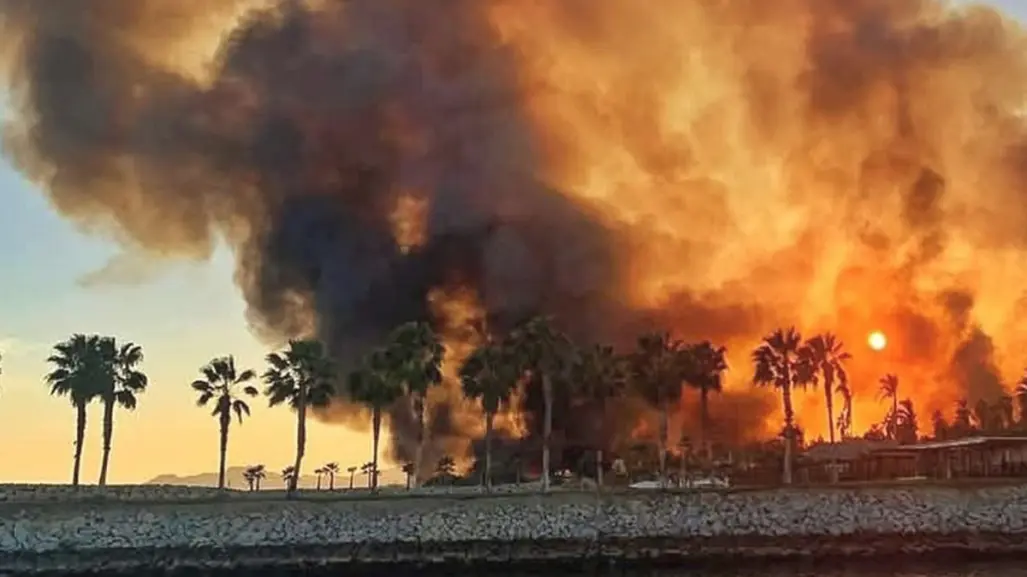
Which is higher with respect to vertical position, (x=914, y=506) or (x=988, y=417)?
(x=988, y=417)

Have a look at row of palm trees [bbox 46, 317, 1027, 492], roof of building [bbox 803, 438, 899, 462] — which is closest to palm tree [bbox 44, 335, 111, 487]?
row of palm trees [bbox 46, 317, 1027, 492]

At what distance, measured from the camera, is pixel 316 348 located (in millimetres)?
94000

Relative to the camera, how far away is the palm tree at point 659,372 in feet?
328

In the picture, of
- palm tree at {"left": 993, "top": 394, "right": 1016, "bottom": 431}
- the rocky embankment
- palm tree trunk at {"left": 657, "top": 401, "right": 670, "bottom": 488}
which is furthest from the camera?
palm tree at {"left": 993, "top": 394, "right": 1016, "bottom": 431}

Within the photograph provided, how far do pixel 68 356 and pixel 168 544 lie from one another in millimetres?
34829

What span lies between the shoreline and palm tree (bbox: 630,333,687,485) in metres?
38.5

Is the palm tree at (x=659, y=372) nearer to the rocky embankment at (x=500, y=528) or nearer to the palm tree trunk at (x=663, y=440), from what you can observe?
the palm tree trunk at (x=663, y=440)

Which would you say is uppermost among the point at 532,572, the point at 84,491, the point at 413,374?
the point at 413,374

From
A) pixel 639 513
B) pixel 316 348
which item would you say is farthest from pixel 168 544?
pixel 316 348

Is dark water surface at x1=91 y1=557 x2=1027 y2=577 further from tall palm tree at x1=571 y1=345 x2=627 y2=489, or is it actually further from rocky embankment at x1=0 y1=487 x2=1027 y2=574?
tall palm tree at x1=571 y1=345 x2=627 y2=489

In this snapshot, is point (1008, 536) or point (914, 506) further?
point (914, 506)

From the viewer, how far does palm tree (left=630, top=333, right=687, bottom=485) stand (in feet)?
328

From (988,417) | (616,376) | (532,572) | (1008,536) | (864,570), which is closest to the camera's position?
(864,570)

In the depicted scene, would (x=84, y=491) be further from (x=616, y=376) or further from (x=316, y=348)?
(x=616, y=376)
